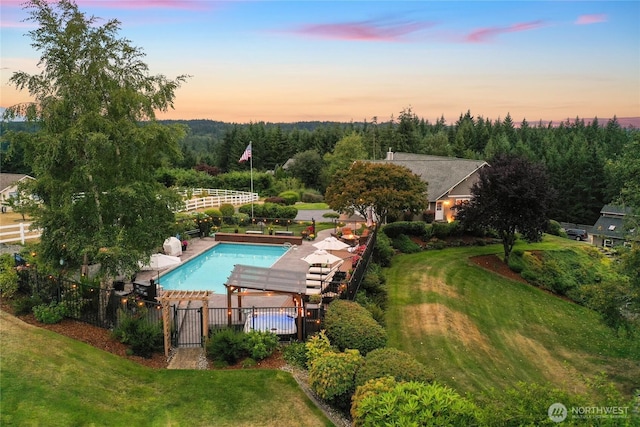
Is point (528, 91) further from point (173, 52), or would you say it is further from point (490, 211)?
point (173, 52)

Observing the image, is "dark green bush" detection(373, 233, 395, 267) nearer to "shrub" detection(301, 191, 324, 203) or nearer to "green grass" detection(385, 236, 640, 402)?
"green grass" detection(385, 236, 640, 402)

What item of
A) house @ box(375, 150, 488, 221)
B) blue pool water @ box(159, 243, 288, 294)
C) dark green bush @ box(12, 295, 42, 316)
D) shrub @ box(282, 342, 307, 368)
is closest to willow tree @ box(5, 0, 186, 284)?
dark green bush @ box(12, 295, 42, 316)

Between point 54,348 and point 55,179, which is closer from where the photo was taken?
point 54,348

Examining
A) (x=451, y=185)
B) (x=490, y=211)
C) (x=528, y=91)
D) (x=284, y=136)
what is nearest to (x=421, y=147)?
(x=284, y=136)

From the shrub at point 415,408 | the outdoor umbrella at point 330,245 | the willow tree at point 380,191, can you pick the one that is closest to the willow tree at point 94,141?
the shrub at point 415,408

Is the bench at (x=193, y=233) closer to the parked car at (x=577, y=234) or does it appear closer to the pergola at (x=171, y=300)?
the pergola at (x=171, y=300)

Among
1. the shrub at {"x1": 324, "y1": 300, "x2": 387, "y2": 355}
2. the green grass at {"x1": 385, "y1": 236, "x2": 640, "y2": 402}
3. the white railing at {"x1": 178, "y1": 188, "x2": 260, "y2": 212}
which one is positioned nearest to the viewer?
the shrub at {"x1": 324, "y1": 300, "x2": 387, "y2": 355}

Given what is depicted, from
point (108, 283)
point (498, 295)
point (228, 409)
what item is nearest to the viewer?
point (228, 409)
